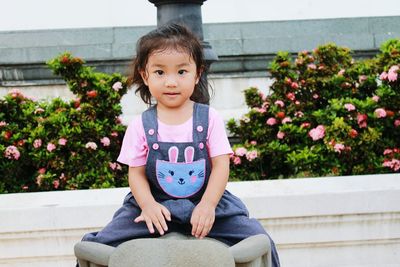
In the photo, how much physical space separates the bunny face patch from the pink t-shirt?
1.8 inches

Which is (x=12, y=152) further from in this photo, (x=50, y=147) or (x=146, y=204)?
(x=146, y=204)

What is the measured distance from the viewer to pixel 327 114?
3.99 m

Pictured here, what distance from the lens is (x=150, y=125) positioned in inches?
81.5

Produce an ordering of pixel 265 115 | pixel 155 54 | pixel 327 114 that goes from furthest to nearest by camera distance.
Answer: pixel 265 115, pixel 327 114, pixel 155 54

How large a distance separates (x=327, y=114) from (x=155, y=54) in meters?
2.21

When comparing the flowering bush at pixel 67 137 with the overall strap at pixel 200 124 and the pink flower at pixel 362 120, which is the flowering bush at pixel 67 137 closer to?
the pink flower at pixel 362 120

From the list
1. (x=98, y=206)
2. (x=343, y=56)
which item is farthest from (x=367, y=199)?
(x=343, y=56)

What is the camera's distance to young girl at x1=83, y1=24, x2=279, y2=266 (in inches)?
78.3

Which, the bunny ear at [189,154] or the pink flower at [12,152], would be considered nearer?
the bunny ear at [189,154]

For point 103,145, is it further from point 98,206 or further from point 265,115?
point 98,206

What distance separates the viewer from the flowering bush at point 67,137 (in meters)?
3.91

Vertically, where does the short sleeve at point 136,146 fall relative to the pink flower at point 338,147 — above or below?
above

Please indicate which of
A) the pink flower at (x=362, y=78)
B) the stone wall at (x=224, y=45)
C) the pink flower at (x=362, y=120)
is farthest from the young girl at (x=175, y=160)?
the stone wall at (x=224, y=45)

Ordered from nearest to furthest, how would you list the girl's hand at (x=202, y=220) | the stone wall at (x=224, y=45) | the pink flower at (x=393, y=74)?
the girl's hand at (x=202, y=220) < the pink flower at (x=393, y=74) < the stone wall at (x=224, y=45)
